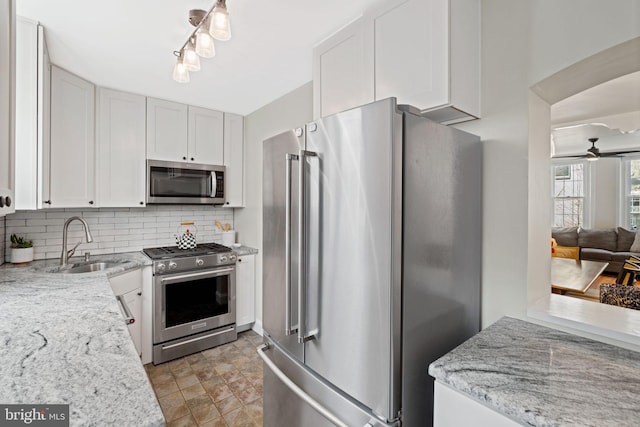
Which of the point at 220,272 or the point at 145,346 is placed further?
the point at 220,272

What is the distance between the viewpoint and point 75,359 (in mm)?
855

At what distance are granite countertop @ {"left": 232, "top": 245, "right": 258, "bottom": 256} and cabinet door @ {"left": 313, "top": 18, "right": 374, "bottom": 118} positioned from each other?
1.87 metres

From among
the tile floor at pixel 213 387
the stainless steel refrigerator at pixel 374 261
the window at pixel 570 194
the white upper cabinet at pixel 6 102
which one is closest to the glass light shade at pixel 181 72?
the white upper cabinet at pixel 6 102

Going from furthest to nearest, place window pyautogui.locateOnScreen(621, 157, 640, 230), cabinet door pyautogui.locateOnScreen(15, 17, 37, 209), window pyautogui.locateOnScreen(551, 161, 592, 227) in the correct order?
window pyautogui.locateOnScreen(551, 161, 592, 227)
window pyautogui.locateOnScreen(621, 157, 640, 230)
cabinet door pyautogui.locateOnScreen(15, 17, 37, 209)

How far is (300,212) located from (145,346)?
2290 millimetres

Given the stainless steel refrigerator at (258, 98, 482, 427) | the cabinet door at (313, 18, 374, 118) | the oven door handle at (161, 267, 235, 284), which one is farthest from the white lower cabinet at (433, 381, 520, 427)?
the oven door handle at (161, 267, 235, 284)

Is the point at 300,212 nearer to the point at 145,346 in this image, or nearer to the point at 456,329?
the point at 456,329

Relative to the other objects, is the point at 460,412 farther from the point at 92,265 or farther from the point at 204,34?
the point at 92,265

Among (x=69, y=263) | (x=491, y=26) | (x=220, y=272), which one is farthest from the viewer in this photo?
(x=220, y=272)

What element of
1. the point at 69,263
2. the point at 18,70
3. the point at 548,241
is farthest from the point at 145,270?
the point at 548,241

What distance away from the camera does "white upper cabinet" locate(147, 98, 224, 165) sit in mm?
2988

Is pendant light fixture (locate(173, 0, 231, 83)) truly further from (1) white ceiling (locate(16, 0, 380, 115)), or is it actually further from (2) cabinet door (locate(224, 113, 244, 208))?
(2) cabinet door (locate(224, 113, 244, 208))

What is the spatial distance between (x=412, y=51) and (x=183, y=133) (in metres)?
2.56

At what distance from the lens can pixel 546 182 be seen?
4.85ft
